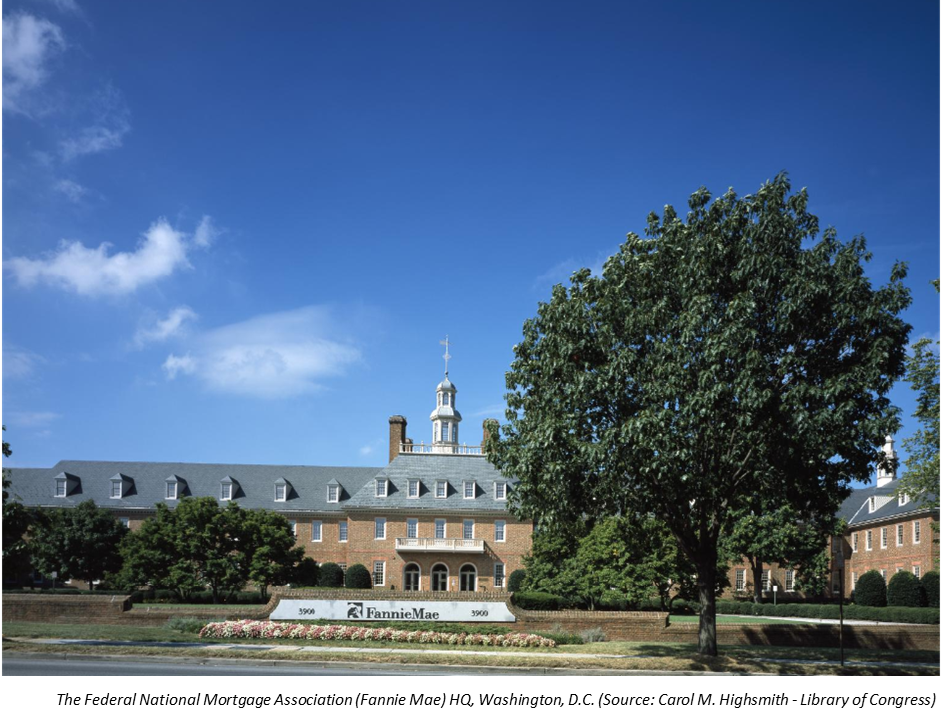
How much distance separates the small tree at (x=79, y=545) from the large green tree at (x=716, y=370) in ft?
134

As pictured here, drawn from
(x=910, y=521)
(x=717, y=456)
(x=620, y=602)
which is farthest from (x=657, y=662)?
(x=910, y=521)

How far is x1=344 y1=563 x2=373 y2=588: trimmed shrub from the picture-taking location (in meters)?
52.9

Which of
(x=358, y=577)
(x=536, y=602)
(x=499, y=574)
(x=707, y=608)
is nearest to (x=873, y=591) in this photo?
(x=499, y=574)

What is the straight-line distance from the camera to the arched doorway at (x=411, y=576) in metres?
57.7

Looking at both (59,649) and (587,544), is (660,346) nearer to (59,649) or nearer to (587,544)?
(59,649)

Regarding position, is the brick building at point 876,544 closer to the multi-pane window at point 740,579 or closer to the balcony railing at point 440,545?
the multi-pane window at point 740,579

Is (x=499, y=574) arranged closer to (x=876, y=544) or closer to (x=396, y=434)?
(x=396, y=434)

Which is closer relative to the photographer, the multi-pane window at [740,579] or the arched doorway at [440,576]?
the arched doorway at [440,576]

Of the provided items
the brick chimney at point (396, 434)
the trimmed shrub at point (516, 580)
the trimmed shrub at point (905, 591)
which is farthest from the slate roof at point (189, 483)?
the trimmed shrub at point (905, 591)

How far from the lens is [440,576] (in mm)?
58188

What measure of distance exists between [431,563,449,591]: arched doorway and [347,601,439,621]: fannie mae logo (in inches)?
1241

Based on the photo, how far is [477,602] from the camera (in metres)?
27.6

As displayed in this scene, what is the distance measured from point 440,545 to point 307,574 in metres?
10.6
